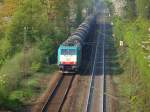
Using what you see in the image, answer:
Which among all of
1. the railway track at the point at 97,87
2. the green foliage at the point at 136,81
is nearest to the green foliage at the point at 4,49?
the railway track at the point at 97,87

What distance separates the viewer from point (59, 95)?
29703 millimetres

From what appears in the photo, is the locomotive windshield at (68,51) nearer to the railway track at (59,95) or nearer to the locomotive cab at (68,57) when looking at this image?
the locomotive cab at (68,57)

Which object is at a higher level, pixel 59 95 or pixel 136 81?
pixel 136 81

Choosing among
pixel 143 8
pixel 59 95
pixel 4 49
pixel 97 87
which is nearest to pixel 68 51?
pixel 97 87

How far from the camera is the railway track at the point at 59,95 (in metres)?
26.2

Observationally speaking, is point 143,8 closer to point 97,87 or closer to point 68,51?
point 68,51

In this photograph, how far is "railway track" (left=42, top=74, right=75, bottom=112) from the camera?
26166 millimetres

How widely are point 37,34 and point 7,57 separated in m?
6.20

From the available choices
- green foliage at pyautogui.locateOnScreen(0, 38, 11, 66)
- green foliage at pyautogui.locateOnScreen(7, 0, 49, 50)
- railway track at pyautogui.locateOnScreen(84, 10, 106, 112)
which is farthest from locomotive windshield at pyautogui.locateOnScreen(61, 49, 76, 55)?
green foliage at pyautogui.locateOnScreen(0, 38, 11, 66)

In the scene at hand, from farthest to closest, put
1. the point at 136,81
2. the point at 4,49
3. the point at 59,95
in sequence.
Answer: the point at 4,49
the point at 136,81
the point at 59,95

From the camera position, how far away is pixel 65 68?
119 ft

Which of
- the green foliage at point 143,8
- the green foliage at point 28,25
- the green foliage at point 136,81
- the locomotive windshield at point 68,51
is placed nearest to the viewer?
the green foliage at point 136,81

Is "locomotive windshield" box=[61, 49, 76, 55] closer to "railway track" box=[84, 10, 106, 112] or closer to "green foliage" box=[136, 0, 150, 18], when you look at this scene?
"railway track" box=[84, 10, 106, 112]

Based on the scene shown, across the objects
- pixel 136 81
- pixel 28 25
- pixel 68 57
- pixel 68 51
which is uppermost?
pixel 28 25
